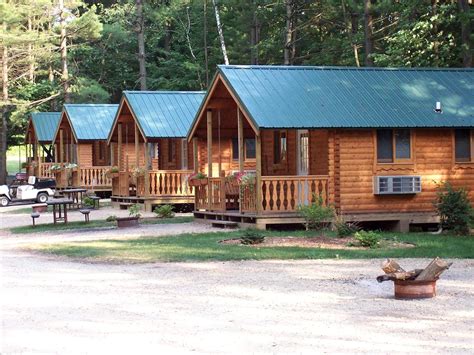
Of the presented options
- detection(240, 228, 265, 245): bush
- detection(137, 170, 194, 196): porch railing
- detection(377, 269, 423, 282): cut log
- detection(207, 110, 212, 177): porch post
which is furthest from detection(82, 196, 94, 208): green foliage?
detection(377, 269, 423, 282): cut log

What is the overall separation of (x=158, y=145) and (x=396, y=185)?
14.6 m

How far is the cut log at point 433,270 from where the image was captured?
37.1 ft

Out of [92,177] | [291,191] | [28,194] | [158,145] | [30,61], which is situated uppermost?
[30,61]

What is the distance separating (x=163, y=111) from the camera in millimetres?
32062

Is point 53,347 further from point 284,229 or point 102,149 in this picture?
point 102,149

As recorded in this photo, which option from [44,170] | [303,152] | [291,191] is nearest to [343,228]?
[291,191]

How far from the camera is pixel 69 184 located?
1572 inches

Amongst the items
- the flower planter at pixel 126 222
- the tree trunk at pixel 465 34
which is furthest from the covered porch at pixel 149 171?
the tree trunk at pixel 465 34

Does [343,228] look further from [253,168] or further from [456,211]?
[253,168]

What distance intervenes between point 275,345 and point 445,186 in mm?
13380

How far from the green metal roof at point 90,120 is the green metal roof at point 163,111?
27.5ft

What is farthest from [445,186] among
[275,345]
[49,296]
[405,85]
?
[275,345]

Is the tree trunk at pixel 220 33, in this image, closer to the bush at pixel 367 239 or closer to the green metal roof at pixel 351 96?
the green metal roof at pixel 351 96

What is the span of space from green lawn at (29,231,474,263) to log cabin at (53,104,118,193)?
63.7 ft
